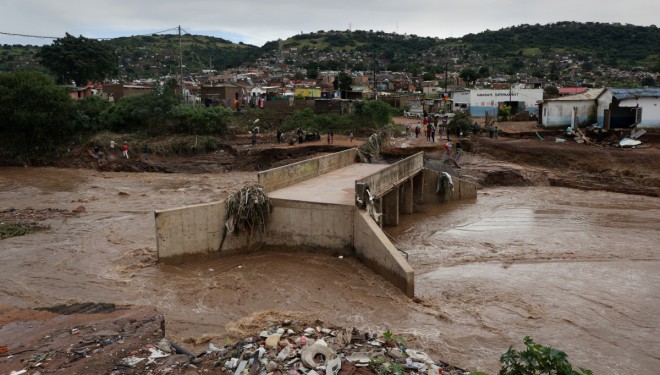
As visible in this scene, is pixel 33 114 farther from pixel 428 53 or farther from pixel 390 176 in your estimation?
pixel 428 53

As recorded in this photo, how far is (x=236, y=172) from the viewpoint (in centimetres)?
3372

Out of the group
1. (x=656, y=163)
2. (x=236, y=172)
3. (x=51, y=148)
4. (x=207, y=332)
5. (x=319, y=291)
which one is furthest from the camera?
(x=51, y=148)

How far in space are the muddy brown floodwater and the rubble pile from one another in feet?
7.78

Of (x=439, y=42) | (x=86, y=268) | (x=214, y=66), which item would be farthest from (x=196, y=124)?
(x=439, y=42)

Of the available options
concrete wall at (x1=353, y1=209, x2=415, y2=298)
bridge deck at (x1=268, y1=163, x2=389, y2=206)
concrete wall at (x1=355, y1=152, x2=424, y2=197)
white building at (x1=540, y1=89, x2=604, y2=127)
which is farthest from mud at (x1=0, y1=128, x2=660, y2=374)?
white building at (x1=540, y1=89, x2=604, y2=127)

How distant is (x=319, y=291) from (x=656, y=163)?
76.1ft

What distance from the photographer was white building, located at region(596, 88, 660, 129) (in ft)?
109

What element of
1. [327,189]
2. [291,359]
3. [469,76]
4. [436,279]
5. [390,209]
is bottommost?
[436,279]

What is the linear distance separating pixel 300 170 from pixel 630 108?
25431 millimetres

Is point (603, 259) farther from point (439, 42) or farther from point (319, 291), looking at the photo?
point (439, 42)

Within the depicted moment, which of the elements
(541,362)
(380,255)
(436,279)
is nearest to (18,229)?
(380,255)

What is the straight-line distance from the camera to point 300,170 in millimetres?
19109

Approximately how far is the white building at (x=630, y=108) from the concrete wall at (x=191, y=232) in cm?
2860

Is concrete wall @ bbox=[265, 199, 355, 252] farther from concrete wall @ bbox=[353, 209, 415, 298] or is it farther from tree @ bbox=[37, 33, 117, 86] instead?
tree @ bbox=[37, 33, 117, 86]
